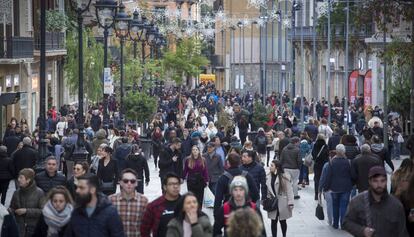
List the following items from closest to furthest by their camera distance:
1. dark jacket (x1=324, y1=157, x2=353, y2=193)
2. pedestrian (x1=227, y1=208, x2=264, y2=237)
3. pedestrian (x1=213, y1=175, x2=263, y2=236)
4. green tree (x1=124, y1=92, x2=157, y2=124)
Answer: pedestrian (x1=227, y1=208, x2=264, y2=237) < pedestrian (x1=213, y1=175, x2=263, y2=236) < dark jacket (x1=324, y1=157, x2=353, y2=193) < green tree (x1=124, y1=92, x2=157, y2=124)

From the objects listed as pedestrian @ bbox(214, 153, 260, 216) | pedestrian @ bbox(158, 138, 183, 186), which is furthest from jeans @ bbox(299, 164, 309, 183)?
pedestrian @ bbox(214, 153, 260, 216)

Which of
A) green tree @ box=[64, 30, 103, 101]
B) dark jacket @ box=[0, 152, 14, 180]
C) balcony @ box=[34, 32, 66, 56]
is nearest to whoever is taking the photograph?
dark jacket @ box=[0, 152, 14, 180]

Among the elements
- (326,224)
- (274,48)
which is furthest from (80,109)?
(274,48)

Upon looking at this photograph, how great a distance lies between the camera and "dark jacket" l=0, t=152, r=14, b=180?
2472cm

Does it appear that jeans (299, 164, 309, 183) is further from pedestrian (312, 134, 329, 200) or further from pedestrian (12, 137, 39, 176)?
pedestrian (12, 137, 39, 176)

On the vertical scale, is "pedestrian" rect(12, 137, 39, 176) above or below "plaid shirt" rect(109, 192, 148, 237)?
below

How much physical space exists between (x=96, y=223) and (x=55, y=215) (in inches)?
29.5

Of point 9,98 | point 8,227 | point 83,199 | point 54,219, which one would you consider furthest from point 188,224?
point 9,98

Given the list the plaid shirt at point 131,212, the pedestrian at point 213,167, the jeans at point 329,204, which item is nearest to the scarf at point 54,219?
the plaid shirt at point 131,212

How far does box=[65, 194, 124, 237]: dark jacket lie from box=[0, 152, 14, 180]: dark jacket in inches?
460

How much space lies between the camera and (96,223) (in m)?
13.1

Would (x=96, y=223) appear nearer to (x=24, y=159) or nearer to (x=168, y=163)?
(x=24, y=159)

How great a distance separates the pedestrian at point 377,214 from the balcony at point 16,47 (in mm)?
35764

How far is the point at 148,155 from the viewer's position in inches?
1732
